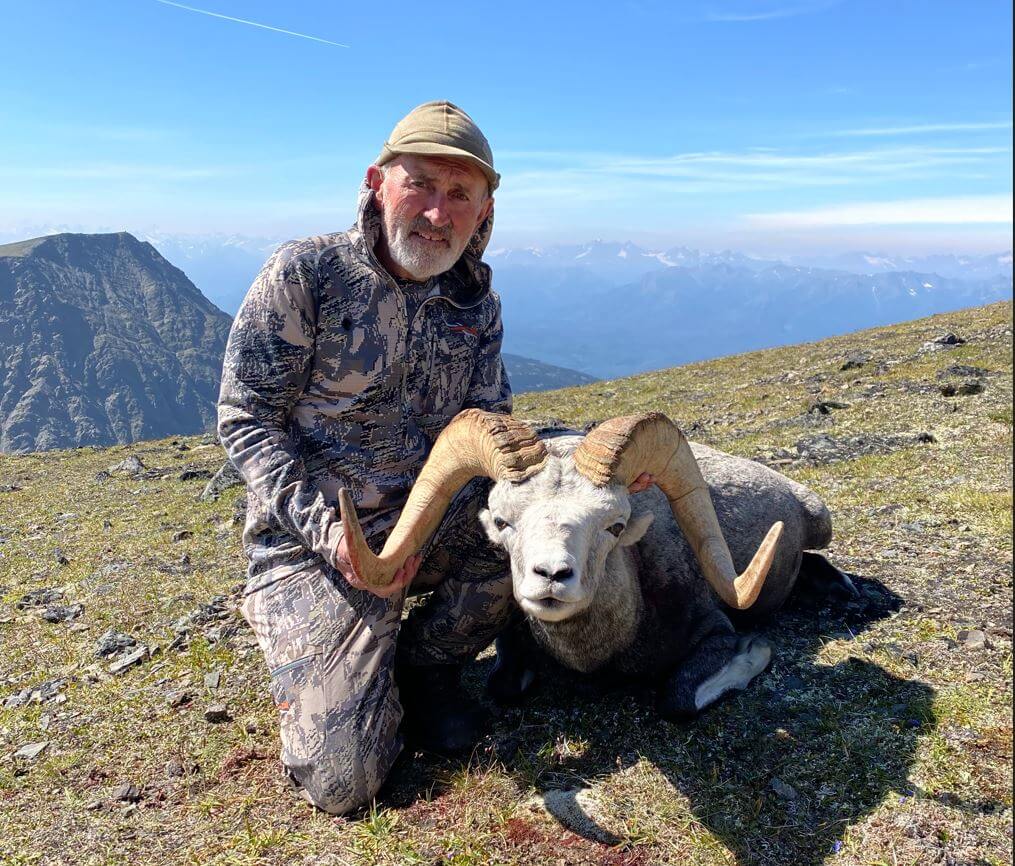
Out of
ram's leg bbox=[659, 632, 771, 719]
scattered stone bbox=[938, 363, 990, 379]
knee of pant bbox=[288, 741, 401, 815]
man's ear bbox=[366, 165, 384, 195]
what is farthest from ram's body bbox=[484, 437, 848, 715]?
scattered stone bbox=[938, 363, 990, 379]

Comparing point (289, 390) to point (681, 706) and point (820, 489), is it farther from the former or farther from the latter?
point (820, 489)

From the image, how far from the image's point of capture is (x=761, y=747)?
5.35 m

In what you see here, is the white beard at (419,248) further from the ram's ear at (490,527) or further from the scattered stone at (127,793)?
the scattered stone at (127,793)

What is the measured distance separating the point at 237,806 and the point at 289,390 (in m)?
2.91

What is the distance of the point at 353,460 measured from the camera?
6.05 m

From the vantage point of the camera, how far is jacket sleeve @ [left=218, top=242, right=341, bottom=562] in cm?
551

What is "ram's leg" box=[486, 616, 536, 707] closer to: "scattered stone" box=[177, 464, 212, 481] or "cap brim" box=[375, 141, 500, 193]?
"cap brim" box=[375, 141, 500, 193]

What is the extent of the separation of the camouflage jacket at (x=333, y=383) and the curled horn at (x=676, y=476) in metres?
1.71

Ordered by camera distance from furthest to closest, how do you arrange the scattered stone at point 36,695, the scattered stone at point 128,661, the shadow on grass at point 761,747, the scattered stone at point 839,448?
the scattered stone at point 839,448
the scattered stone at point 128,661
the scattered stone at point 36,695
the shadow on grass at point 761,747

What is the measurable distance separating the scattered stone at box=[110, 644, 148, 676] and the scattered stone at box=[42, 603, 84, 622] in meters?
1.59

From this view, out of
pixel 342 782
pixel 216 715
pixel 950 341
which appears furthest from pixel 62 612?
pixel 950 341

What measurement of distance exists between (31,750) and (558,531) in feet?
15.0

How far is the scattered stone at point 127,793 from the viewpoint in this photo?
17.2ft

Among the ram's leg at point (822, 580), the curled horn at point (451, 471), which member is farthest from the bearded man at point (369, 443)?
the ram's leg at point (822, 580)
